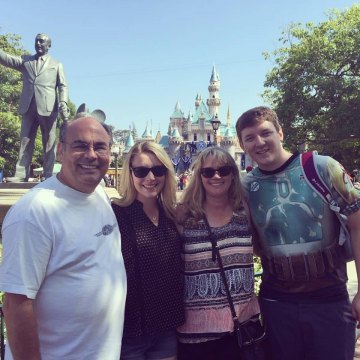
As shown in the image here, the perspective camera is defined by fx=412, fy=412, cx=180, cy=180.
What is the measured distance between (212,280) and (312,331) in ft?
2.40

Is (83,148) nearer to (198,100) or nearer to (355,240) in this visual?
(355,240)

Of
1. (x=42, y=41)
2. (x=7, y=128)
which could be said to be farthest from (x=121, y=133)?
(x=42, y=41)

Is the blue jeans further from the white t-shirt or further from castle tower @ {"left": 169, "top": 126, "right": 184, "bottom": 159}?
castle tower @ {"left": 169, "top": 126, "right": 184, "bottom": 159}

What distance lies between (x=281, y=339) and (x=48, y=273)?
159 centimetres

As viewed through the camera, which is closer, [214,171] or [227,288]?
[227,288]

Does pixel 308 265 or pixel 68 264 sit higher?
pixel 68 264

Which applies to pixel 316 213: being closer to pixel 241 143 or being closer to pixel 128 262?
pixel 241 143

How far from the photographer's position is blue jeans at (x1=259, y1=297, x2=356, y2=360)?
2.61m

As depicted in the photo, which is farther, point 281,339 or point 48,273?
point 281,339

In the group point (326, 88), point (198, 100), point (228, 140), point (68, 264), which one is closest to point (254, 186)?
point (68, 264)

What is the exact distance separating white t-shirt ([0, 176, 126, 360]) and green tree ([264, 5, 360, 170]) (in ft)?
74.7

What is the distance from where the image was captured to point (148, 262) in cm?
Answer: 245

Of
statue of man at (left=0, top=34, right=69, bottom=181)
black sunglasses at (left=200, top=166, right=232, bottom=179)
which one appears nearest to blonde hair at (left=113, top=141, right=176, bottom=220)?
black sunglasses at (left=200, top=166, right=232, bottom=179)

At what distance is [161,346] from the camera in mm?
2531
